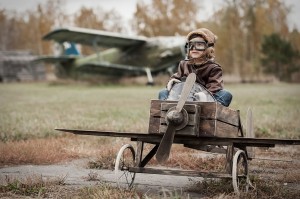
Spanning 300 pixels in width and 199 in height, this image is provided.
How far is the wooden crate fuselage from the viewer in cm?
391

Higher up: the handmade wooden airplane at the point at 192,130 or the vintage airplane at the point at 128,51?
the vintage airplane at the point at 128,51

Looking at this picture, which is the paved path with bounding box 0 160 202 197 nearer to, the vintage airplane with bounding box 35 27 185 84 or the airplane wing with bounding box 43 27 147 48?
the vintage airplane with bounding box 35 27 185 84

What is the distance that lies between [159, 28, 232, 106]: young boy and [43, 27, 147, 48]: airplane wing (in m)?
23.2

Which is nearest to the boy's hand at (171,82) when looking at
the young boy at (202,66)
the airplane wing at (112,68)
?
the young boy at (202,66)

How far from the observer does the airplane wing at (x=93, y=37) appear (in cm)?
2785

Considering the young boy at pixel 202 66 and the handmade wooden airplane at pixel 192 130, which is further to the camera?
the young boy at pixel 202 66

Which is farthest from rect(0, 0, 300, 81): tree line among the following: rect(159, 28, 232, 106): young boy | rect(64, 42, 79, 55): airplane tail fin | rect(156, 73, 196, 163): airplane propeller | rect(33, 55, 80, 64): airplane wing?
rect(156, 73, 196, 163): airplane propeller

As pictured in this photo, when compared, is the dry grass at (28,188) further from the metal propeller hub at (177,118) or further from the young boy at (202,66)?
the young boy at (202,66)

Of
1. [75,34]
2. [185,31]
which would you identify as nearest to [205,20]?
[185,31]

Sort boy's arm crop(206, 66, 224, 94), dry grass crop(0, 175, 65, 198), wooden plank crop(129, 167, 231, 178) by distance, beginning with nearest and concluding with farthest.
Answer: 1. wooden plank crop(129, 167, 231, 178)
2. dry grass crop(0, 175, 65, 198)
3. boy's arm crop(206, 66, 224, 94)

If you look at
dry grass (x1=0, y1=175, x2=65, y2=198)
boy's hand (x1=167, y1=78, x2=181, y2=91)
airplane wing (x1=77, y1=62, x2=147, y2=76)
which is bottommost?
dry grass (x1=0, y1=175, x2=65, y2=198)

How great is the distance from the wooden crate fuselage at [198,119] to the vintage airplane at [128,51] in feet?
77.6

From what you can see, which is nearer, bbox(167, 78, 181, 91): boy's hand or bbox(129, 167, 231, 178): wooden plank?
bbox(129, 167, 231, 178): wooden plank

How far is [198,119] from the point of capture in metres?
3.94
